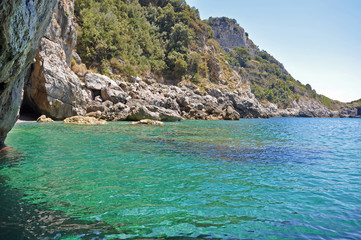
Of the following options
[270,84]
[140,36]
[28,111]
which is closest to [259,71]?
[270,84]

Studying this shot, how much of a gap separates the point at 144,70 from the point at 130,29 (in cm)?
1214

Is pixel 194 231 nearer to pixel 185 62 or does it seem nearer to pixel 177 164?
pixel 177 164

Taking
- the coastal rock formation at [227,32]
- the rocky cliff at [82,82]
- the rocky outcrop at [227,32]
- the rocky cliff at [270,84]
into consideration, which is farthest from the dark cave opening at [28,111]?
the coastal rock formation at [227,32]

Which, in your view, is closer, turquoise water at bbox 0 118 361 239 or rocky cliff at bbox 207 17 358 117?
turquoise water at bbox 0 118 361 239

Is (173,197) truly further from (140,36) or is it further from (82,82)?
Result: (140,36)

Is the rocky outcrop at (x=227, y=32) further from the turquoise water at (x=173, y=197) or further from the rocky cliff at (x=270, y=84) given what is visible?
the turquoise water at (x=173, y=197)

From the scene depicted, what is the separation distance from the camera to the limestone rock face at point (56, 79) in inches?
1002

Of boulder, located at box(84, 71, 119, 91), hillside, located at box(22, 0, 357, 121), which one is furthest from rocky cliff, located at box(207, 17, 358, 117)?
boulder, located at box(84, 71, 119, 91)

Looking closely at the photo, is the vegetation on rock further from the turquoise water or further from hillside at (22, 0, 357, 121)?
the turquoise water

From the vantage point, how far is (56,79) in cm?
2619

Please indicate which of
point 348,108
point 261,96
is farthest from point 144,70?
point 348,108

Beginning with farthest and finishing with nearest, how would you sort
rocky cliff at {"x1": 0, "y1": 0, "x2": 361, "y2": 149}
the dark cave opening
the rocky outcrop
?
the rocky outcrop
the dark cave opening
rocky cliff at {"x1": 0, "y1": 0, "x2": 361, "y2": 149}

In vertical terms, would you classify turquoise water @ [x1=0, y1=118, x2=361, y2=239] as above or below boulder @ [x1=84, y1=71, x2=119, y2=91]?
below

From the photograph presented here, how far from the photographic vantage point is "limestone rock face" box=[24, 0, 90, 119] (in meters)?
25.5
